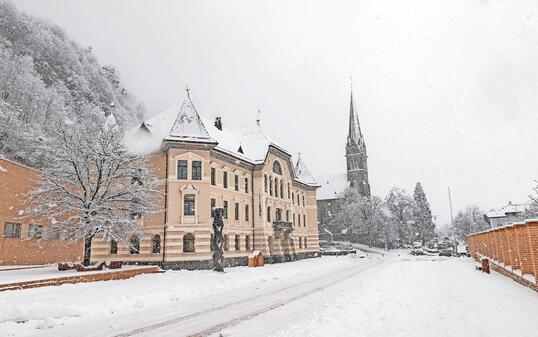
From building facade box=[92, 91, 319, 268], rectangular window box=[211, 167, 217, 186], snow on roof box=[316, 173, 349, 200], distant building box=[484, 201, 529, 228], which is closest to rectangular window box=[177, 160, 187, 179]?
building facade box=[92, 91, 319, 268]

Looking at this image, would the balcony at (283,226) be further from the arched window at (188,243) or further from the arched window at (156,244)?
the arched window at (156,244)

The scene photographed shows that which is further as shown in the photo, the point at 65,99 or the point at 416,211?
the point at 416,211

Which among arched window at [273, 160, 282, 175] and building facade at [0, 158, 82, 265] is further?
arched window at [273, 160, 282, 175]

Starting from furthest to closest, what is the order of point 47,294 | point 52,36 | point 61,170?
1. point 52,36
2. point 61,170
3. point 47,294

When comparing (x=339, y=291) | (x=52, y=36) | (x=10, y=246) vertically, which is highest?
(x=52, y=36)

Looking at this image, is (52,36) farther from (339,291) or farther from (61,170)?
(339,291)

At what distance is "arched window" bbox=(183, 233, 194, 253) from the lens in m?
30.6

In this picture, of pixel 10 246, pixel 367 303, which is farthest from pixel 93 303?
pixel 10 246

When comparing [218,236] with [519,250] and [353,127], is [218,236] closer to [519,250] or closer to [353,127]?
[519,250]

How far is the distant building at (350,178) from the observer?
327ft

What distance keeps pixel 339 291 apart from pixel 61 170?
1832 cm

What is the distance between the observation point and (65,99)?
63438 millimetres

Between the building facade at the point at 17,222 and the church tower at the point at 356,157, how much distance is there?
86.5m

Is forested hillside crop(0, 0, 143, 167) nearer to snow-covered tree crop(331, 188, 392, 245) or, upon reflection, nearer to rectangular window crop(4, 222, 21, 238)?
rectangular window crop(4, 222, 21, 238)
